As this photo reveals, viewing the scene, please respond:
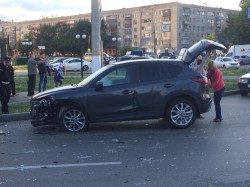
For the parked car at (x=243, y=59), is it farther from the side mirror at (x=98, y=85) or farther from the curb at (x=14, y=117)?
the side mirror at (x=98, y=85)

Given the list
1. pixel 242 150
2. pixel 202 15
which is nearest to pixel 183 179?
pixel 242 150

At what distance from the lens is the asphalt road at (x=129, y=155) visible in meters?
5.40

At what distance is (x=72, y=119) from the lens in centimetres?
886

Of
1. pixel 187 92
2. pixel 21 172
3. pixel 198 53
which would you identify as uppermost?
pixel 198 53

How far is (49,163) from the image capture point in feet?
20.6

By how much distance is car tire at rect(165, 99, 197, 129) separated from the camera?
29.6 feet

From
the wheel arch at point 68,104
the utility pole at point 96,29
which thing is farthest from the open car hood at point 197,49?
the utility pole at point 96,29

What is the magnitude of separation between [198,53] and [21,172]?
18.9 feet

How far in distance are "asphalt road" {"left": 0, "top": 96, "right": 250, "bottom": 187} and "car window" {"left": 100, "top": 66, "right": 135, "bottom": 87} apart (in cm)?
112

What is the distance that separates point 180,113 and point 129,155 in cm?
270

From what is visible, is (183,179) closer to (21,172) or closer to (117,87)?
(21,172)

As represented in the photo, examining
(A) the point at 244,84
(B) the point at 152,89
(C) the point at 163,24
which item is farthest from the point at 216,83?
(C) the point at 163,24

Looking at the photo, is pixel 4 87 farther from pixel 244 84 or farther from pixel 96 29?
pixel 244 84

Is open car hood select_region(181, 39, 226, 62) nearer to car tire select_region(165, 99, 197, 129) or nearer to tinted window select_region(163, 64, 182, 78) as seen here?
tinted window select_region(163, 64, 182, 78)
